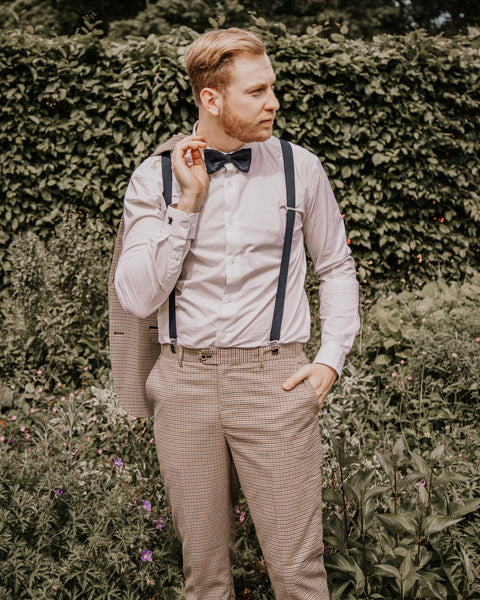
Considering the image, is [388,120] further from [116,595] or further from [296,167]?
[116,595]

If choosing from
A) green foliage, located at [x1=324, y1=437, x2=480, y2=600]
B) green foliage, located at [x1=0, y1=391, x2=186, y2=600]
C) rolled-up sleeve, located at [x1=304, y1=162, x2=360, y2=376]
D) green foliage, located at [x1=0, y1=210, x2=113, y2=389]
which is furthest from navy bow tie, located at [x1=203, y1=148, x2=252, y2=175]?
green foliage, located at [x1=0, y1=210, x2=113, y2=389]

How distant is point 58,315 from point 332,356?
2801mm

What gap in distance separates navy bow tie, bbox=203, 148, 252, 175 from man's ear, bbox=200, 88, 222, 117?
0.37 feet

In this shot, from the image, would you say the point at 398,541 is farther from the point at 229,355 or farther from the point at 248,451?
the point at 229,355

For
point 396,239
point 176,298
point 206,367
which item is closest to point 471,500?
point 206,367

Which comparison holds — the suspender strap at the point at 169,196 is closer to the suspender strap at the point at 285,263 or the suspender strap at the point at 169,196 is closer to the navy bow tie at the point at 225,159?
the navy bow tie at the point at 225,159

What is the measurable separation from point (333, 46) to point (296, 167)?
3815mm

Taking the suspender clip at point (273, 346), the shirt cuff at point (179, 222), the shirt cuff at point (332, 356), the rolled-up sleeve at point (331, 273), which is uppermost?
the shirt cuff at point (179, 222)

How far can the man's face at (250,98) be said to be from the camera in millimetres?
1637

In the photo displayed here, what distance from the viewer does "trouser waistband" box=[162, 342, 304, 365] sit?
172 centimetres

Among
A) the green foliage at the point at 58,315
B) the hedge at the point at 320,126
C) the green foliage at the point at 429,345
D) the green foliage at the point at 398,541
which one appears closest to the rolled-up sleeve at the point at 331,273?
the green foliage at the point at 398,541

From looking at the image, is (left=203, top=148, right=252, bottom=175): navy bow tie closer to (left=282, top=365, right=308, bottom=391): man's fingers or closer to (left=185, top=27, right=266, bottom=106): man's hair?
(left=185, top=27, right=266, bottom=106): man's hair

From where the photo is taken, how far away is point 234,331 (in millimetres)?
1703

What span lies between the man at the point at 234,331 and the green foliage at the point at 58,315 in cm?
240
